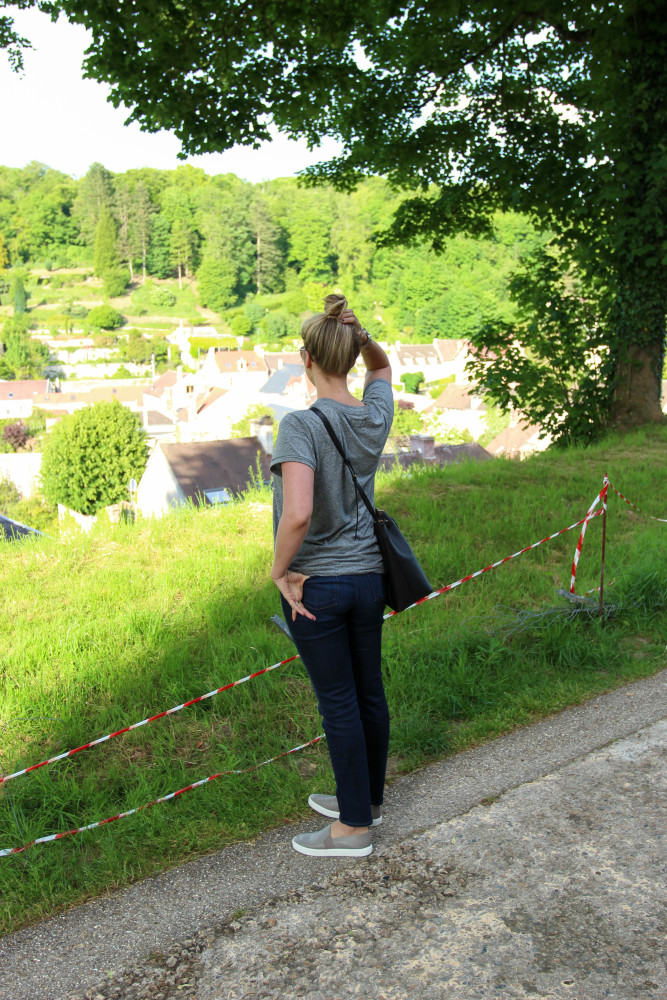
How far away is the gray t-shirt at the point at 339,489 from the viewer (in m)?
2.93

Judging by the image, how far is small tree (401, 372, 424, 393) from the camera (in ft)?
390

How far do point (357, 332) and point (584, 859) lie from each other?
2.09m

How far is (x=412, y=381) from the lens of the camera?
119m

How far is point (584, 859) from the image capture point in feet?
10.1

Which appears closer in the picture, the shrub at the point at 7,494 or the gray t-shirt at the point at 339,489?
the gray t-shirt at the point at 339,489

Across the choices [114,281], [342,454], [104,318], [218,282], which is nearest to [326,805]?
[342,454]

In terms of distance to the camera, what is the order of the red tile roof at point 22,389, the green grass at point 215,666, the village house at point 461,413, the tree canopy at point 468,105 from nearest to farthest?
the green grass at point 215,666 → the tree canopy at point 468,105 → the village house at point 461,413 → the red tile roof at point 22,389

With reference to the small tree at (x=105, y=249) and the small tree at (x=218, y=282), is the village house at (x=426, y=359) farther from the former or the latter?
the small tree at (x=105, y=249)

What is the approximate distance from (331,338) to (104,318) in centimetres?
17674

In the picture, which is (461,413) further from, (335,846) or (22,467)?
(335,846)

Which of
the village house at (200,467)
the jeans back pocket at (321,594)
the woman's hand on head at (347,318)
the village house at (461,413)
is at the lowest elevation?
the village house at (461,413)

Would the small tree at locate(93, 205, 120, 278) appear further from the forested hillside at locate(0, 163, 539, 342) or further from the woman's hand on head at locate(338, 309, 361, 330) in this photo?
the woman's hand on head at locate(338, 309, 361, 330)

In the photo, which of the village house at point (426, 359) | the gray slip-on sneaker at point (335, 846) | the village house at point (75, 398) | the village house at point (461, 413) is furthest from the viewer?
the village house at point (426, 359)

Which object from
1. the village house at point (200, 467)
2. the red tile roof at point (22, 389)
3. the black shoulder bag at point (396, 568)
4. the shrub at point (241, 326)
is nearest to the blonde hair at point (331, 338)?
the black shoulder bag at point (396, 568)
